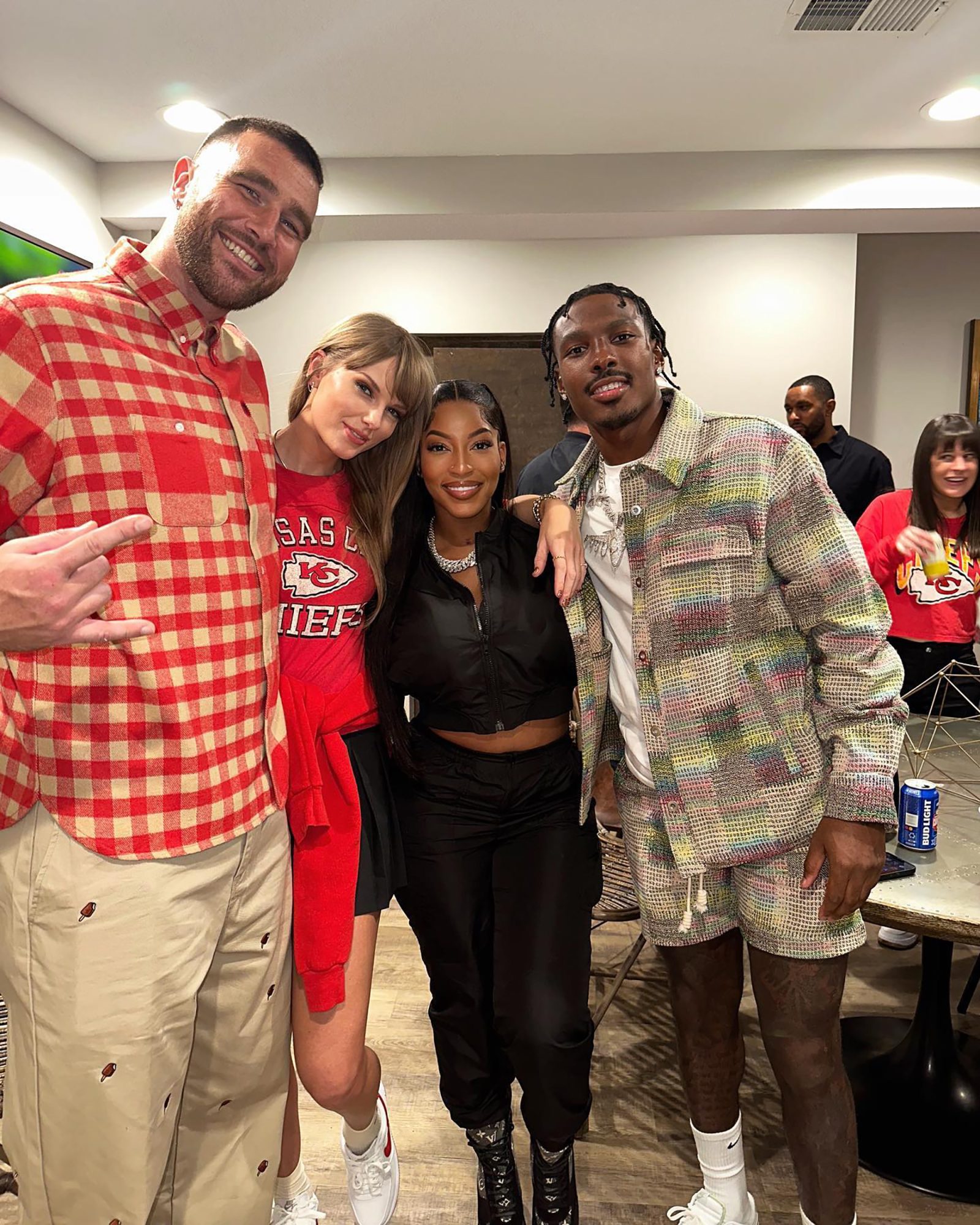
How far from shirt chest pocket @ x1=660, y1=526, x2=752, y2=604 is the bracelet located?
0.33 meters

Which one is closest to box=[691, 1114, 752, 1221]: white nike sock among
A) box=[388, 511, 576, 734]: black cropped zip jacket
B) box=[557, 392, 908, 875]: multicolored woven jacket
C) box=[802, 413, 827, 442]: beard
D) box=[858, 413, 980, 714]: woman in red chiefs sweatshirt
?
box=[557, 392, 908, 875]: multicolored woven jacket

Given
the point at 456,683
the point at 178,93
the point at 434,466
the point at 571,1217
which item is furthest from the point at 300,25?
the point at 571,1217

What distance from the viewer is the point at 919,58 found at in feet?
9.91

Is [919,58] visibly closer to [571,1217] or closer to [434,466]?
[434,466]

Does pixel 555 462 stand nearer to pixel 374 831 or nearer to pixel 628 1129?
pixel 374 831

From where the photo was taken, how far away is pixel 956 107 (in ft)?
11.0

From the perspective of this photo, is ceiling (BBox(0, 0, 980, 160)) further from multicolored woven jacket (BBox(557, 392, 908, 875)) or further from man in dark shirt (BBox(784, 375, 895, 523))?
multicolored woven jacket (BBox(557, 392, 908, 875))

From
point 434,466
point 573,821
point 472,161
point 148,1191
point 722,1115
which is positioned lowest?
point 722,1115

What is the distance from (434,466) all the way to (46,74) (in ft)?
8.21

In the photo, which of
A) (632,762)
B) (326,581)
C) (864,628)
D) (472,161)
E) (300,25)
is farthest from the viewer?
(472,161)

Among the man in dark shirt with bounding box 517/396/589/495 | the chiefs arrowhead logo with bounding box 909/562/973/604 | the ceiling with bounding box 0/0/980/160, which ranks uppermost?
the ceiling with bounding box 0/0/980/160

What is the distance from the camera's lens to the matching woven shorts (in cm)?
153

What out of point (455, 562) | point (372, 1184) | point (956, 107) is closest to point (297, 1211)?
point (372, 1184)

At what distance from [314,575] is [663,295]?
157 inches
